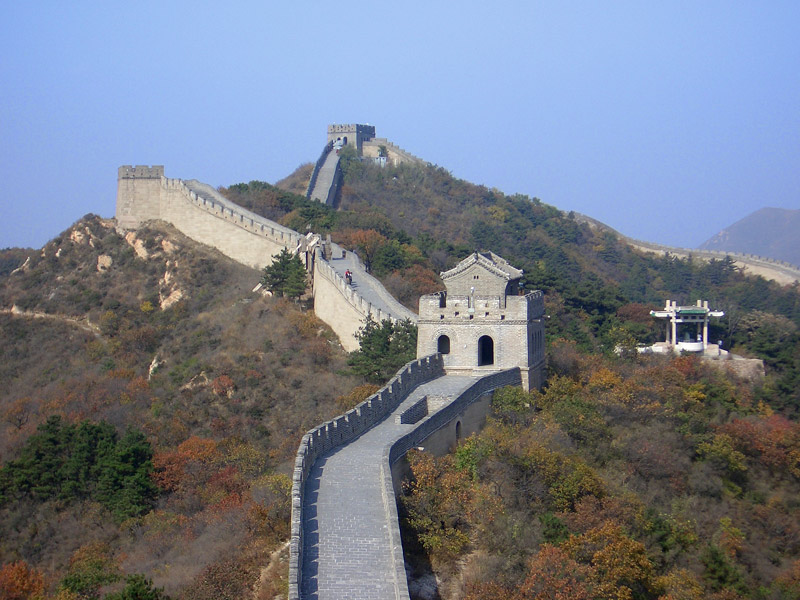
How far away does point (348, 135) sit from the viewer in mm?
70625

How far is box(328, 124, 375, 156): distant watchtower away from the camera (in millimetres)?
70500

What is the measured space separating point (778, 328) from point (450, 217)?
26.3 metres

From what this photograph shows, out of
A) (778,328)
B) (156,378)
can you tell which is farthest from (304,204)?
(778,328)

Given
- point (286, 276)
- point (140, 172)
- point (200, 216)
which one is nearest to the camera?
point (286, 276)

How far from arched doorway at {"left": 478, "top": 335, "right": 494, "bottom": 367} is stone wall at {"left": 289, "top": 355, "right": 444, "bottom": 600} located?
145cm

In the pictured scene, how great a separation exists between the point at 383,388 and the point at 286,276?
1725cm

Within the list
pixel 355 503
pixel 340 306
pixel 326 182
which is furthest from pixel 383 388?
pixel 326 182

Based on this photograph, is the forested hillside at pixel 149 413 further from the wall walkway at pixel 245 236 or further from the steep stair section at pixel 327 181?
the steep stair section at pixel 327 181

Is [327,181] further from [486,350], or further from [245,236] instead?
[486,350]

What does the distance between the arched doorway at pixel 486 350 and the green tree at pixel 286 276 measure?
12.3 m

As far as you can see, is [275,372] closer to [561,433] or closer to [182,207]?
[561,433]

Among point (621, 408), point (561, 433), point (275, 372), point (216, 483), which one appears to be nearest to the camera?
point (561, 433)

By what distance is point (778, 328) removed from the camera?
43062 mm

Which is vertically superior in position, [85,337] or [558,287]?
[558,287]
